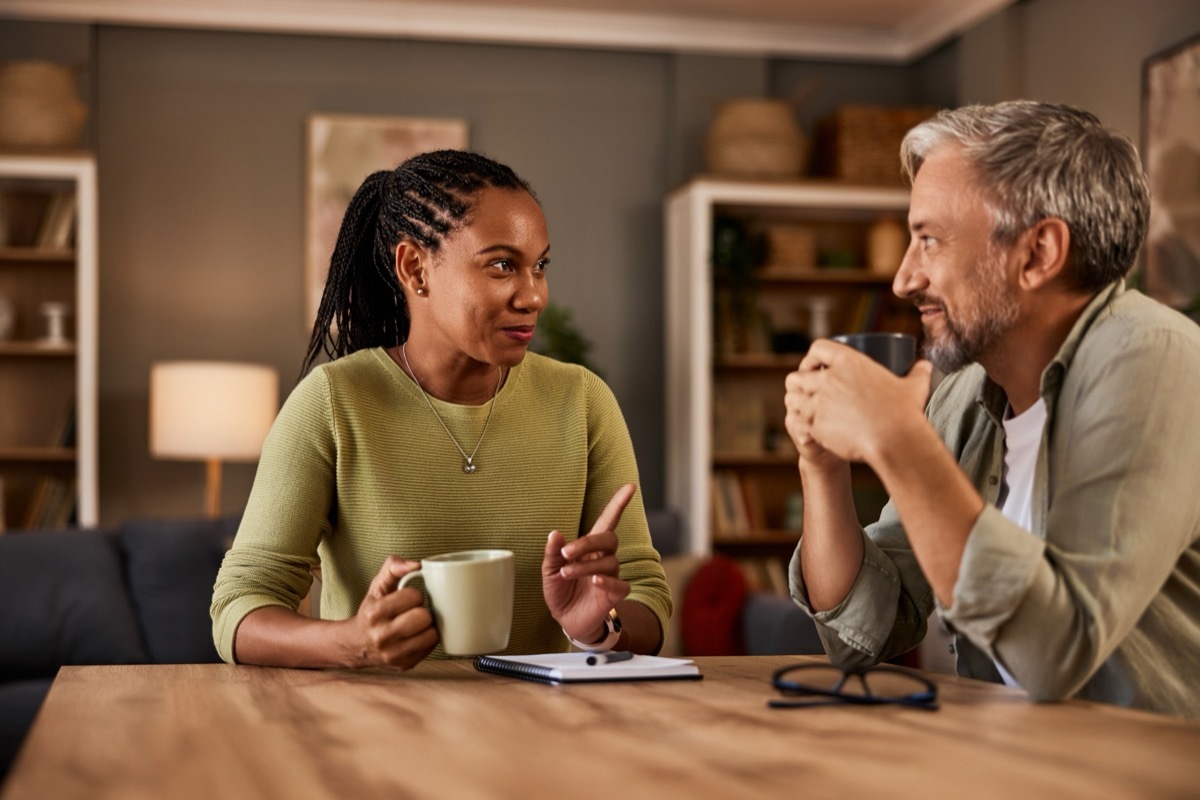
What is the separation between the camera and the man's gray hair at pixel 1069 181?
1341mm

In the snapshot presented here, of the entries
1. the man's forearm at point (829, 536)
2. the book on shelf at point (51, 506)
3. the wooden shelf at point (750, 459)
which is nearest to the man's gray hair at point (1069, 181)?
the man's forearm at point (829, 536)

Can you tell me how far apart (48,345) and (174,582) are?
4.90 ft

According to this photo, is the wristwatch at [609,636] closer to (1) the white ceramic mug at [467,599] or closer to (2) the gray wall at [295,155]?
(1) the white ceramic mug at [467,599]

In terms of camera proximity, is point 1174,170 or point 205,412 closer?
point 1174,170

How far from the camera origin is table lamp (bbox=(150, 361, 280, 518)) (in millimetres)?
4801

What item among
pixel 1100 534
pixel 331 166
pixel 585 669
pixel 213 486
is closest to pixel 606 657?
pixel 585 669

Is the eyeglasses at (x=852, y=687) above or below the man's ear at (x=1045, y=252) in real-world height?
below

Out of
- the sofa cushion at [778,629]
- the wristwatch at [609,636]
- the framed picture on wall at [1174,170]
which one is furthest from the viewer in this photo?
the framed picture on wall at [1174,170]

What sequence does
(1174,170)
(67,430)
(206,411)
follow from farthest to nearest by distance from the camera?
(67,430) → (206,411) → (1174,170)

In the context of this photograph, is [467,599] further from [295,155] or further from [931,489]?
[295,155]

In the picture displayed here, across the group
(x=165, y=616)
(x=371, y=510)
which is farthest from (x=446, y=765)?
(x=165, y=616)

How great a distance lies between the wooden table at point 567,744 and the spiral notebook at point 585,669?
0.02 m

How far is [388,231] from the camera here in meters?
1.83

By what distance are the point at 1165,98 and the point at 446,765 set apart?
420 centimetres
